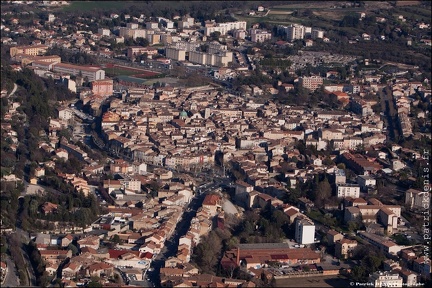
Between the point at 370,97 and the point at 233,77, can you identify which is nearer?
the point at 370,97

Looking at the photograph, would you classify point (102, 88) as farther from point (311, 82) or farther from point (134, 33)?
point (134, 33)

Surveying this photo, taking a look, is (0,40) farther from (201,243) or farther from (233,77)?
(201,243)

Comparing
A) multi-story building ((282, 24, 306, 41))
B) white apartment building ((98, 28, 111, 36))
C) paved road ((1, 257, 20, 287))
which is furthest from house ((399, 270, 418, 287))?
white apartment building ((98, 28, 111, 36))

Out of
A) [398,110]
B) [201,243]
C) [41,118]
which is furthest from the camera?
[398,110]

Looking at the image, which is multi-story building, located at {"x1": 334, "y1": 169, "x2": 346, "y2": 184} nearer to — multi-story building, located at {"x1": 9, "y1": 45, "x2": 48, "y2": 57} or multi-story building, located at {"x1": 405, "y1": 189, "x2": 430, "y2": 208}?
multi-story building, located at {"x1": 405, "y1": 189, "x2": 430, "y2": 208}

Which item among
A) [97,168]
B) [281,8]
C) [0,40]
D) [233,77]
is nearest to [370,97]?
[233,77]

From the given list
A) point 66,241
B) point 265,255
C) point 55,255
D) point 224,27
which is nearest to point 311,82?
point 224,27

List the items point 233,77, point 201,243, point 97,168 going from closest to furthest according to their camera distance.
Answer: point 201,243
point 97,168
point 233,77
